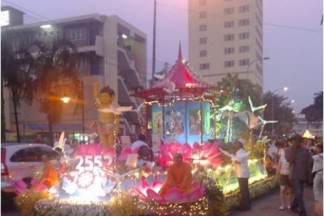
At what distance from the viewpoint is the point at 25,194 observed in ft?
33.9

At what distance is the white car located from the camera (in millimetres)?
11750

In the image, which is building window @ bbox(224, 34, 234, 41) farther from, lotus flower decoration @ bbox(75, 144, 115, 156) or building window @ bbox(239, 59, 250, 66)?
lotus flower decoration @ bbox(75, 144, 115, 156)

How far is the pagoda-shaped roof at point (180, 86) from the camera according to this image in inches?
659

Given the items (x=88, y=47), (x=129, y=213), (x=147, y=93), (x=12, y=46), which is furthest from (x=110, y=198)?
(x=88, y=47)

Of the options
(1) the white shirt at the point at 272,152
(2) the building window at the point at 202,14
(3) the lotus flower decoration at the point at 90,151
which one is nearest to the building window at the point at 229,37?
(2) the building window at the point at 202,14

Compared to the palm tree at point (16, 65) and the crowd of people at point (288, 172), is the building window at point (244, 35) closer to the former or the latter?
the palm tree at point (16, 65)

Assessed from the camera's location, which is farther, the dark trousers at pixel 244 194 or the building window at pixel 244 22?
the building window at pixel 244 22

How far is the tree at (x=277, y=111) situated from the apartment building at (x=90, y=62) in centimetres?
2847

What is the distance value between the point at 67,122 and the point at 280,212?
2866cm

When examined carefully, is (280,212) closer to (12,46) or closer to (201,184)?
(201,184)

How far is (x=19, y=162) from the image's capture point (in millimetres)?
12180

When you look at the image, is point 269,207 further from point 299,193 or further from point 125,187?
point 125,187

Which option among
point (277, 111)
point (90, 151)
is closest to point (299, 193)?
point (90, 151)

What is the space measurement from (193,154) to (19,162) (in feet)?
14.2
